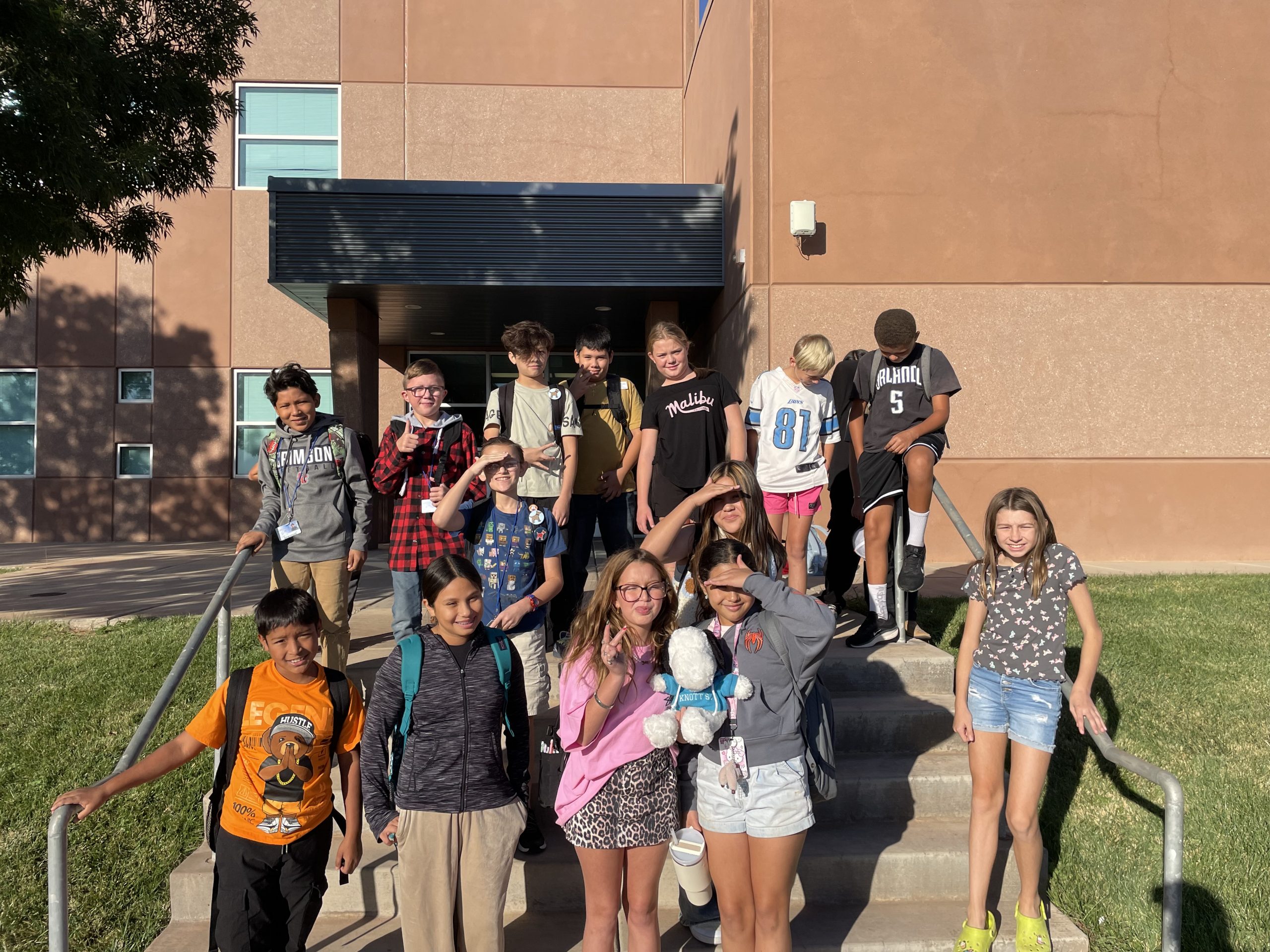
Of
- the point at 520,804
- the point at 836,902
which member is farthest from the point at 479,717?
the point at 836,902

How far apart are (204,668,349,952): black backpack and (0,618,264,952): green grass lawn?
105cm

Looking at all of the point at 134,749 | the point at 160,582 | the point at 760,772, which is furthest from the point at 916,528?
the point at 160,582

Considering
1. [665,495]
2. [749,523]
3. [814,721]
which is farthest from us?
[665,495]

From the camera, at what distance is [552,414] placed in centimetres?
456

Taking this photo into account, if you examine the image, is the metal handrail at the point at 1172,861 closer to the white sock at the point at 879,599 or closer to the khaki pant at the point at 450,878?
the white sock at the point at 879,599

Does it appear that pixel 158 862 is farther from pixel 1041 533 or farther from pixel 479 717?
pixel 1041 533

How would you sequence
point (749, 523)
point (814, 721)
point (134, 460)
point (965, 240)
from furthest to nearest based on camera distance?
1. point (134, 460)
2. point (965, 240)
3. point (749, 523)
4. point (814, 721)

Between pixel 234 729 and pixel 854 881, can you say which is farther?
pixel 854 881

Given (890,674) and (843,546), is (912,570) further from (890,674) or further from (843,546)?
(843,546)

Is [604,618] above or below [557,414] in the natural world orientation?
below

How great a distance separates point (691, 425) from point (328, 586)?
1.94 m

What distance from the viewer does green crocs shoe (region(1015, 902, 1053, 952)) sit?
338 cm

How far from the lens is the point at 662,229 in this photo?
35.0 ft

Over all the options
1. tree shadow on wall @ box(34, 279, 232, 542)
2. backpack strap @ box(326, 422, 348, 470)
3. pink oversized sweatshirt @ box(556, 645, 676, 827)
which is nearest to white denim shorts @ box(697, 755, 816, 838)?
pink oversized sweatshirt @ box(556, 645, 676, 827)
